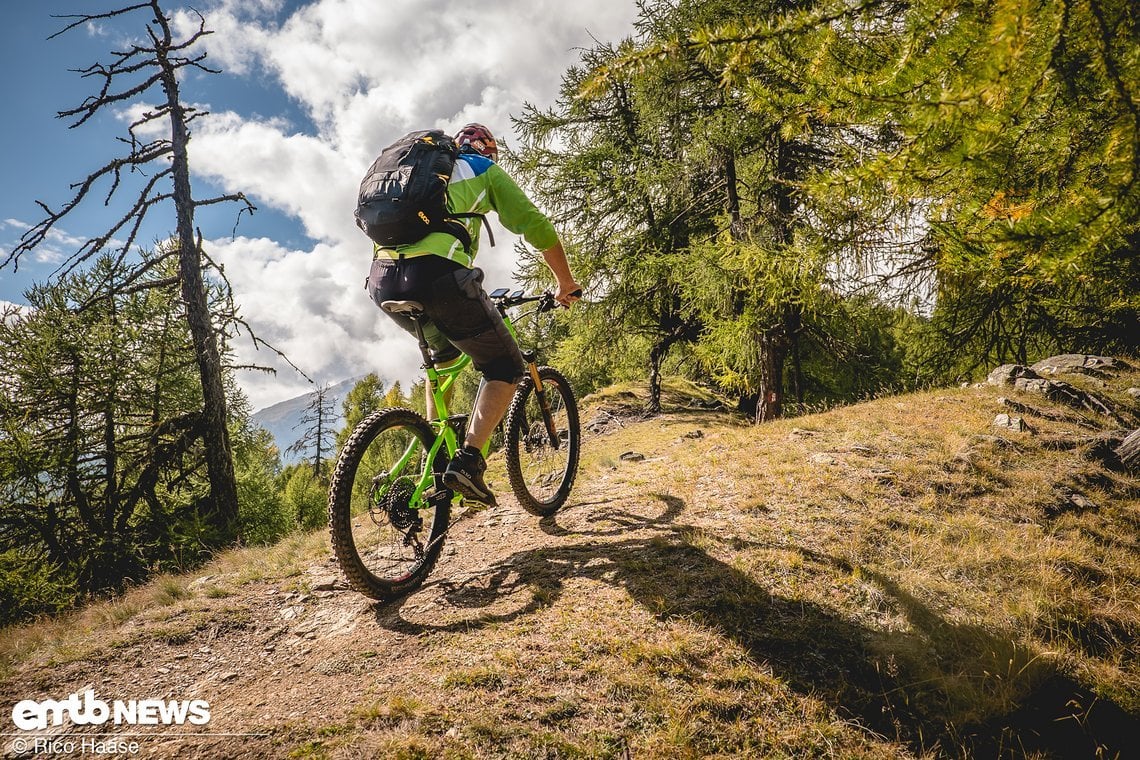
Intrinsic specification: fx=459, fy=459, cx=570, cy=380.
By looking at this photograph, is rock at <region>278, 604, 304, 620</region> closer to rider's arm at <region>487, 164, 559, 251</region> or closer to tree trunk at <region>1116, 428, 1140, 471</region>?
rider's arm at <region>487, 164, 559, 251</region>

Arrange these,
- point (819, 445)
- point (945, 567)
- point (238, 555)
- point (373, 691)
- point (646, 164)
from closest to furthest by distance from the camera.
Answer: point (373, 691), point (945, 567), point (238, 555), point (819, 445), point (646, 164)

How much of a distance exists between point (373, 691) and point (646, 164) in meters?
12.4

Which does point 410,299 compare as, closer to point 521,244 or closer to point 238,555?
point 238,555

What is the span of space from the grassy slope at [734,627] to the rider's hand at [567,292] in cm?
204

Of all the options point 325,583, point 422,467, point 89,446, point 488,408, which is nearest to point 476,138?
point 488,408

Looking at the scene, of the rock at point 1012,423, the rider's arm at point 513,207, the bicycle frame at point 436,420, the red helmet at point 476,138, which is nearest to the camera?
the rider's arm at point 513,207

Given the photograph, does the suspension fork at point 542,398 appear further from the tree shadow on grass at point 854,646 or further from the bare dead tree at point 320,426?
the bare dead tree at point 320,426

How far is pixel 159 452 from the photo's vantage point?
29.3ft

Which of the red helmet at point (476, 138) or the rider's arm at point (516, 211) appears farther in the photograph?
the red helmet at point (476, 138)

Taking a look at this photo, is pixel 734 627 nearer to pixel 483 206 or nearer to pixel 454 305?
pixel 454 305

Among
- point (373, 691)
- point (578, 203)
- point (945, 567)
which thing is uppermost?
point (578, 203)

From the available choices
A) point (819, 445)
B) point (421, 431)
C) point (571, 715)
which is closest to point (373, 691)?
point (571, 715)

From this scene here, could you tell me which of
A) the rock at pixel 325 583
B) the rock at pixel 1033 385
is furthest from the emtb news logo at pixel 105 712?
the rock at pixel 1033 385

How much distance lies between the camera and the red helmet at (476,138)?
369 cm
